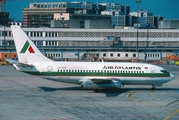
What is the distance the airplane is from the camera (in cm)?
6069

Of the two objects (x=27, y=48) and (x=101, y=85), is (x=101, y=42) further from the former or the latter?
(x=101, y=85)

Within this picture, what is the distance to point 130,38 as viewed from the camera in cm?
14950

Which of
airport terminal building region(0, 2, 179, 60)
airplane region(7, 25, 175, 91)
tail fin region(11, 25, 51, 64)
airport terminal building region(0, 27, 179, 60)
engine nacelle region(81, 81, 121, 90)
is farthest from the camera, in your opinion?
airport terminal building region(0, 27, 179, 60)

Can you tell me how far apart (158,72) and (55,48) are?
256ft

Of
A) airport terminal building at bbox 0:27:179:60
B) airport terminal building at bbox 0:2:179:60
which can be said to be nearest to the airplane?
airport terminal building at bbox 0:2:179:60

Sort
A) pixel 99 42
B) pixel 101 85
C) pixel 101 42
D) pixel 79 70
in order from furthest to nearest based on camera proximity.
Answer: pixel 101 42 → pixel 99 42 → pixel 79 70 → pixel 101 85

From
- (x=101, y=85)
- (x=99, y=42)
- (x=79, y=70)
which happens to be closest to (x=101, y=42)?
(x=99, y=42)

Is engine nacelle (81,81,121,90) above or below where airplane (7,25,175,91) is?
below

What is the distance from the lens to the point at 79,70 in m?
61.9

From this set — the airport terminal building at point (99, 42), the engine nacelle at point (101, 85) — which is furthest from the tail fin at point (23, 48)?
the airport terminal building at point (99, 42)

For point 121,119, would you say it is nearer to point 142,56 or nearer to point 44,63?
point 44,63

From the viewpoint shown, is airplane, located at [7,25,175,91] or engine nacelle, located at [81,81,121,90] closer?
engine nacelle, located at [81,81,121,90]

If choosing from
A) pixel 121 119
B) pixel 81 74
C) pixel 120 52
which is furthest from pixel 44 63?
pixel 120 52

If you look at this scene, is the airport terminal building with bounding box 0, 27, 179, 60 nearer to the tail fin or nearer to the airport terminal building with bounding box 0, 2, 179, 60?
the airport terminal building with bounding box 0, 2, 179, 60
